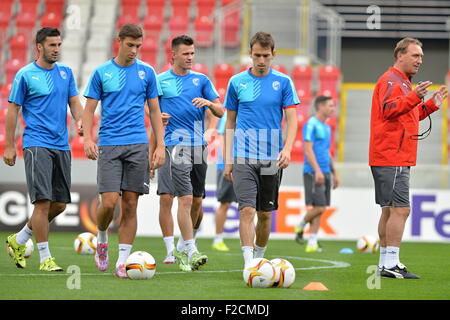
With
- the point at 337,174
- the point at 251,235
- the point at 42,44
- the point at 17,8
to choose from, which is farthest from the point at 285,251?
the point at 17,8

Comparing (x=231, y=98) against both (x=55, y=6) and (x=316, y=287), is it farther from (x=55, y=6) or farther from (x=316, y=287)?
(x=55, y=6)

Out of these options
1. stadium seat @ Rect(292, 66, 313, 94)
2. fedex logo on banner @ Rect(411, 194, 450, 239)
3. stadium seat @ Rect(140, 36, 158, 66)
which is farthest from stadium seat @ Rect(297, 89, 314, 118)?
stadium seat @ Rect(140, 36, 158, 66)

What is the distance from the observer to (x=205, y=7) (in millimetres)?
24109

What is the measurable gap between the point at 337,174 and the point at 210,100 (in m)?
6.65

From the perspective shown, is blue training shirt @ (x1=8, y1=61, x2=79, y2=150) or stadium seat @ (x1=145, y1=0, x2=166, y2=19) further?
stadium seat @ (x1=145, y1=0, x2=166, y2=19)

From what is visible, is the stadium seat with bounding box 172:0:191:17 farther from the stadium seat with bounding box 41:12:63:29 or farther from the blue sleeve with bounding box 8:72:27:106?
the blue sleeve with bounding box 8:72:27:106

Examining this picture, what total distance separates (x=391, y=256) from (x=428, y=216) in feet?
26.5

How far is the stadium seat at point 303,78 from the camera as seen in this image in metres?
20.9

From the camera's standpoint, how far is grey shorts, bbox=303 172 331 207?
46.7 ft

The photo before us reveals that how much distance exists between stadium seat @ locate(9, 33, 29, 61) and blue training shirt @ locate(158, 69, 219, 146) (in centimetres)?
1349

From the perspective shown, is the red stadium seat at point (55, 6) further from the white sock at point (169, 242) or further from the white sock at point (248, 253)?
the white sock at point (248, 253)

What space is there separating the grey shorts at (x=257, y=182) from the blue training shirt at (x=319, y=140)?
5.04m

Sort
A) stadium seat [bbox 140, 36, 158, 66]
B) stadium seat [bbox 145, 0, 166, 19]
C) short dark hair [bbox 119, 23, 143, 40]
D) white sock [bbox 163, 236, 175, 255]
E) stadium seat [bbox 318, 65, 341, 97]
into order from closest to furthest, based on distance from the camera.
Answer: short dark hair [bbox 119, 23, 143, 40] → white sock [bbox 163, 236, 175, 255] → stadium seat [bbox 318, 65, 341, 97] → stadium seat [bbox 140, 36, 158, 66] → stadium seat [bbox 145, 0, 166, 19]

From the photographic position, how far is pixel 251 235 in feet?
29.3
